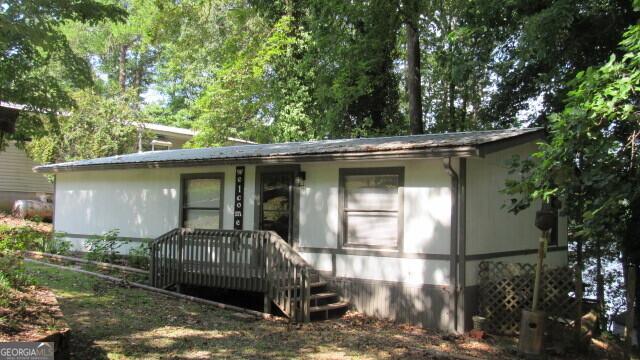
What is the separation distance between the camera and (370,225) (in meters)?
10.1

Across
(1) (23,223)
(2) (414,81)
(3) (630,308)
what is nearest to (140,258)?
(1) (23,223)

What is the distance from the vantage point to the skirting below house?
30.0 feet

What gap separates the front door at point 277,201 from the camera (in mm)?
11234

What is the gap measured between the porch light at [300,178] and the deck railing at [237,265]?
1.51m

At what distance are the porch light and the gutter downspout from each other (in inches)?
120

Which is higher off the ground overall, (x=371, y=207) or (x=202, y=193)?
(x=202, y=193)

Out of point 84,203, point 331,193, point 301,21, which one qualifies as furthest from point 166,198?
point 301,21

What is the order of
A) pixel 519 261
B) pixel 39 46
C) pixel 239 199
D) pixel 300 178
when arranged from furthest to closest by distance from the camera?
pixel 39 46 < pixel 239 199 < pixel 300 178 < pixel 519 261

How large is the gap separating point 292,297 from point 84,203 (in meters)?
8.91

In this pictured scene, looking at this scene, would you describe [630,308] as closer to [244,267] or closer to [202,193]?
[244,267]

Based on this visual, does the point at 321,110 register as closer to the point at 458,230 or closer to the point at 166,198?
the point at 166,198

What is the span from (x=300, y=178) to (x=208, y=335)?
13.3 ft

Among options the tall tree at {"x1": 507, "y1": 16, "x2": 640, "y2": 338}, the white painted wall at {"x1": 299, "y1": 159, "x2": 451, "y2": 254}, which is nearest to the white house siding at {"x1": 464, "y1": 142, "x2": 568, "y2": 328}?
the white painted wall at {"x1": 299, "y1": 159, "x2": 451, "y2": 254}

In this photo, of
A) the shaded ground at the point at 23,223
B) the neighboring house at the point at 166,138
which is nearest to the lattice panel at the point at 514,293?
the shaded ground at the point at 23,223
